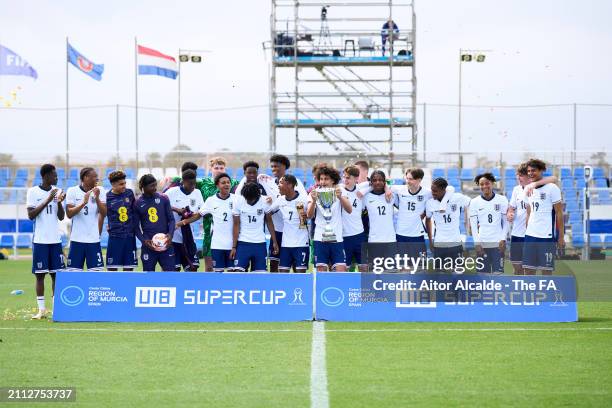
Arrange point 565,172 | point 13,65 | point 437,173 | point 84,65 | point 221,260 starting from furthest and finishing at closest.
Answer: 1. point 84,65
2. point 13,65
3. point 437,173
4. point 565,172
5. point 221,260

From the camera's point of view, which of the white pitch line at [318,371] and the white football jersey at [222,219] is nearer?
the white pitch line at [318,371]

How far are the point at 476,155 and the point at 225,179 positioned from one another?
1701 cm

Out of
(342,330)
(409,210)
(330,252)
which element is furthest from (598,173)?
(342,330)

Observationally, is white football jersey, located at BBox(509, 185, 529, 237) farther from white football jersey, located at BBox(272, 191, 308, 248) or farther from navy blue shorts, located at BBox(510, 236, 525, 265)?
white football jersey, located at BBox(272, 191, 308, 248)

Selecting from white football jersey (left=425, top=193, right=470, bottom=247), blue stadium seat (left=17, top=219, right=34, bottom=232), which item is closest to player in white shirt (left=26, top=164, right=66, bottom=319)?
white football jersey (left=425, top=193, right=470, bottom=247)

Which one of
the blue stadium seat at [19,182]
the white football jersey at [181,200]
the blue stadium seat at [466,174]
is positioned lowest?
the white football jersey at [181,200]

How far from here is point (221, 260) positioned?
45.3 ft

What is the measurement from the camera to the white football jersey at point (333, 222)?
13453 millimetres

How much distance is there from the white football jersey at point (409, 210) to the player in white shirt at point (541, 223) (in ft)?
5.28

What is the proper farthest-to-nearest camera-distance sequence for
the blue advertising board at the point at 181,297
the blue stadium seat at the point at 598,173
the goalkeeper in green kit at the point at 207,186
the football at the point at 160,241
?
the blue stadium seat at the point at 598,173
the goalkeeper in green kit at the point at 207,186
the football at the point at 160,241
the blue advertising board at the point at 181,297

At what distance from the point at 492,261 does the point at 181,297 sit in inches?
205

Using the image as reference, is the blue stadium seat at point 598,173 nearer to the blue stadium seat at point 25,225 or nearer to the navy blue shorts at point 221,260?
the blue stadium seat at point 25,225

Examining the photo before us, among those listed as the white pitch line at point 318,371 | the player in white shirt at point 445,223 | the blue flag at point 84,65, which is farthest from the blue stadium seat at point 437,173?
the white pitch line at point 318,371

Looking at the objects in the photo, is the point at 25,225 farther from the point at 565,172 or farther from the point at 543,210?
the point at 543,210
